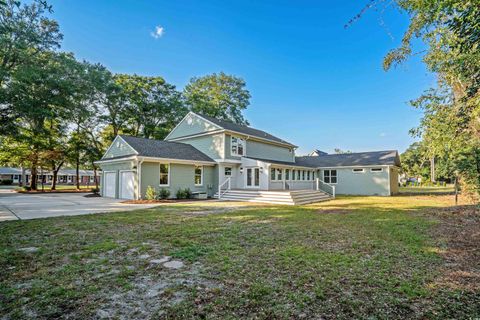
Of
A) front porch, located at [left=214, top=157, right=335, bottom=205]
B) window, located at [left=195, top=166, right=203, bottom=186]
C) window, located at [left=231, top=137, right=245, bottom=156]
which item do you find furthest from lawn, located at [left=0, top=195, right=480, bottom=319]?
window, located at [left=231, top=137, right=245, bottom=156]

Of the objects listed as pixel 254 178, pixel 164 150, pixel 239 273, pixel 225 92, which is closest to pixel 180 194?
pixel 164 150

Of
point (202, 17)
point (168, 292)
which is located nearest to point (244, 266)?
point (168, 292)

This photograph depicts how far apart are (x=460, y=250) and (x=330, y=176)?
66.9ft

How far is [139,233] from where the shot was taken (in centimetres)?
659

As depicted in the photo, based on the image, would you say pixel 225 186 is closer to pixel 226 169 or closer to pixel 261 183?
pixel 226 169

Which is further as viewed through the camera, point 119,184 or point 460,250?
point 119,184

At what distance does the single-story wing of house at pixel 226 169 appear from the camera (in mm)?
15805

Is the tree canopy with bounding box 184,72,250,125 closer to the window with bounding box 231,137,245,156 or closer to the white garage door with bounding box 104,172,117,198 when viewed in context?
the window with bounding box 231,137,245,156

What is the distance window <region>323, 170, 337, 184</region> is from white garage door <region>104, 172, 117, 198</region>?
19666 millimetres

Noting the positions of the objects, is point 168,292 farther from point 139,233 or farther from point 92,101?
point 92,101

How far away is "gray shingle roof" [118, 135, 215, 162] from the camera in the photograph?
16.0 meters

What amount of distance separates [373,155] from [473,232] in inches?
754

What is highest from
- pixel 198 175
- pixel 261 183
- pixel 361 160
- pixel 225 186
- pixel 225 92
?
pixel 225 92

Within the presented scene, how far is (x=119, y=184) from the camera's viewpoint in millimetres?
17031
